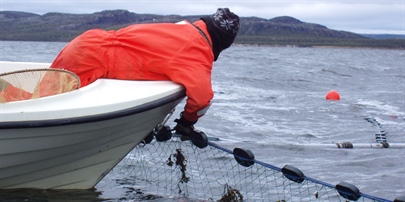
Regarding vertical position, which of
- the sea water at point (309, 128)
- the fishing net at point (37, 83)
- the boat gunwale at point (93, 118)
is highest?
the fishing net at point (37, 83)

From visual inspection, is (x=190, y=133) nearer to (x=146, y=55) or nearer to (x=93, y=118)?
(x=146, y=55)

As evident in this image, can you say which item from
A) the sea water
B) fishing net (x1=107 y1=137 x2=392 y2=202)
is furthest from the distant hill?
fishing net (x1=107 y1=137 x2=392 y2=202)

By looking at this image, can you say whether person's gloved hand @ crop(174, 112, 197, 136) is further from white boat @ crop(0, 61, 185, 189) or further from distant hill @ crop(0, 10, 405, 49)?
distant hill @ crop(0, 10, 405, 49)

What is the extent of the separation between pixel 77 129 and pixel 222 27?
158 cm

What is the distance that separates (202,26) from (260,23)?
113 m

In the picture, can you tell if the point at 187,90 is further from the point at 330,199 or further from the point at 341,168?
A: the point at 341,168

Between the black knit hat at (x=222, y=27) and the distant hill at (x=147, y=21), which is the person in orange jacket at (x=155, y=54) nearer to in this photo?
the black knit hat at (x=222, y=27)

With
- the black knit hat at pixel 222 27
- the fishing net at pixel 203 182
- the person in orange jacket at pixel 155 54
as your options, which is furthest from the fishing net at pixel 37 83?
the fishing net at pixel 203 182

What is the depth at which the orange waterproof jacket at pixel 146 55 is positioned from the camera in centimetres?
530

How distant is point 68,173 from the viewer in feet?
17.9

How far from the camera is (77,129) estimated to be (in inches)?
193

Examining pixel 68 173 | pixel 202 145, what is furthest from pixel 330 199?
pixel 68 173

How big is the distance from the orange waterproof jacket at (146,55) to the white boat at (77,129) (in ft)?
0.41

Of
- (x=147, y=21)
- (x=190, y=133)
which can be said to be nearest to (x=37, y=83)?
(x=190, y=133)
